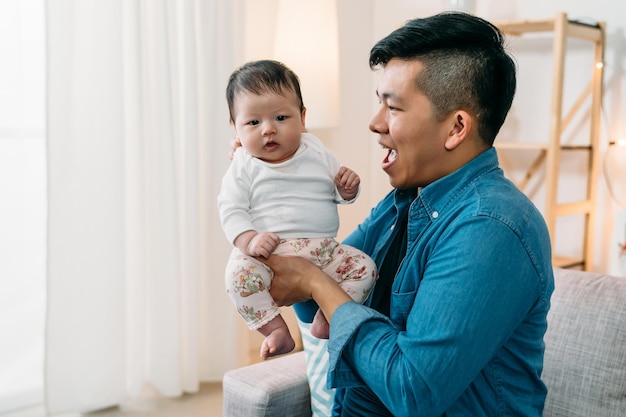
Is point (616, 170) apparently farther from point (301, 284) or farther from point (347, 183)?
point (301, 284)

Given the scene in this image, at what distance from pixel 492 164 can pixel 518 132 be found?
6.27ft

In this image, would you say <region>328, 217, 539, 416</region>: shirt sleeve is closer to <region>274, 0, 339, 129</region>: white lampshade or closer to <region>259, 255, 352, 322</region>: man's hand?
<region>259, 255, 352, 322</region>: man's hand

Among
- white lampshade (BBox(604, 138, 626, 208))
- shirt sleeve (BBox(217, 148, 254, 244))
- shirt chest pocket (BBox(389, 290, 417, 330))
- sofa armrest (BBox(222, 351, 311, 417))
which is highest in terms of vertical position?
white lampshade (BBox(604, 138, 626, 208))

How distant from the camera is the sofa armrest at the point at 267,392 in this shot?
5.40 feet

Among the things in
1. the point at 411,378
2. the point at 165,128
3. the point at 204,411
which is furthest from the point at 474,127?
the point at 204,411

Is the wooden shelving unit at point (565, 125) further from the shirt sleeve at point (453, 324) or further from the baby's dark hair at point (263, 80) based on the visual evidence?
the shirt sleeve at point (453, 324)

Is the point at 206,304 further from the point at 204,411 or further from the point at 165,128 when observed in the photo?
the point at 165,128

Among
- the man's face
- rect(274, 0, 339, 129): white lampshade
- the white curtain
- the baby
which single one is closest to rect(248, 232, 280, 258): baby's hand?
the baby

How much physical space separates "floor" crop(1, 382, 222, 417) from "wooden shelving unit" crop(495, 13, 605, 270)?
5.00 feet

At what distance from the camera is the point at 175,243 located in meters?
2.78

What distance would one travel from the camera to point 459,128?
1222 millimetres

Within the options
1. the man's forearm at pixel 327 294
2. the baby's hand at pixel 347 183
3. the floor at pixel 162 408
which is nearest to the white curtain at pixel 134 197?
the floor at pixel 162 408

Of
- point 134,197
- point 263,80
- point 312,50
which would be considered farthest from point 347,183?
point 312,50

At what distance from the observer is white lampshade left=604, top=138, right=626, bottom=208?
2.70 metres
